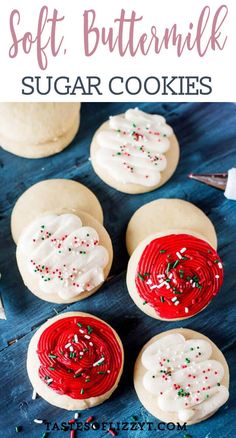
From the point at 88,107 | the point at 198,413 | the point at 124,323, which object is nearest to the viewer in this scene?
the point at 198,413

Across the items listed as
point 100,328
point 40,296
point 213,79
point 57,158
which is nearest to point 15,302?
point 40,296

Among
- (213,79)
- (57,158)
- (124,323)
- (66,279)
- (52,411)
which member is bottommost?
(52,411)

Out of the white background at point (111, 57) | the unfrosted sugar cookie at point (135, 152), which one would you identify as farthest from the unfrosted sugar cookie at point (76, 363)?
the white background at point (111, 57)

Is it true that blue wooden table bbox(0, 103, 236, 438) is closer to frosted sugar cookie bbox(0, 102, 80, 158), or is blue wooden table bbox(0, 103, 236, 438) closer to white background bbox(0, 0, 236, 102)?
frosted sugar cookie bbox(0, 102, 80, 158)

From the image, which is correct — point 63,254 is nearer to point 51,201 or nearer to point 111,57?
point 51,201

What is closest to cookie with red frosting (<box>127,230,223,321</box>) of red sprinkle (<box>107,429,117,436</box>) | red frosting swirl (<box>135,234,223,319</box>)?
red frosting swirl (<box>135,234,223,319</box>)

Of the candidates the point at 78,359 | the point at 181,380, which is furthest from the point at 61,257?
the point at 181,380

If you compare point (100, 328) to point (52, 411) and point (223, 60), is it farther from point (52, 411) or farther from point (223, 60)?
point (223, 60)

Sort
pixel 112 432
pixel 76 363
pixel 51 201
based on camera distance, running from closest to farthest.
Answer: pixel 76 363, pixel 112 432, pixel 51 201
